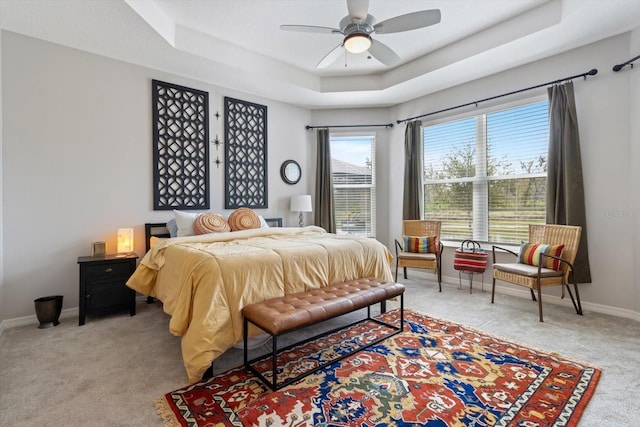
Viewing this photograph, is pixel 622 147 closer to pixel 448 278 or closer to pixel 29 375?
pixel 448 278

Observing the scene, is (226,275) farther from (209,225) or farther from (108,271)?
(108,271)

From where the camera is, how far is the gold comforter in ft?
6.74

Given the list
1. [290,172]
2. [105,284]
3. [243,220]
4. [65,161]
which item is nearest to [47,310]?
[105,284]

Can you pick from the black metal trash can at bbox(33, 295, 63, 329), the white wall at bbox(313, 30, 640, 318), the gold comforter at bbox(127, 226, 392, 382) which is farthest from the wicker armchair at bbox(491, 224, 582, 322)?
the black metal trash can at bbox(33, 295, 63, 329)

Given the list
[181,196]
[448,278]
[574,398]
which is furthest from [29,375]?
[448,278]

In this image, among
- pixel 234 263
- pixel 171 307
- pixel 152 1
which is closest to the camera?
pixel 234 263

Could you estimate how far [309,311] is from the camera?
2.10m

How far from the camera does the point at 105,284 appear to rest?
10.5 feet

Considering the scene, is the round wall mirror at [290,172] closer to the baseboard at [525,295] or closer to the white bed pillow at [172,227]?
the white bed pillow at [172,227]

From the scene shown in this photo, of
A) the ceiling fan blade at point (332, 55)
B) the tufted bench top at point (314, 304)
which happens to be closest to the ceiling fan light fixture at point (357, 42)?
the ceiling fan blade at point (332, 55)

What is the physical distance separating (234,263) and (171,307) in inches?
27.0

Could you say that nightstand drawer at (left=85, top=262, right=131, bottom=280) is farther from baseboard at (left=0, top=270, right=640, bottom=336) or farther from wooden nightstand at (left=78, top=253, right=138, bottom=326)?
baseboard at (left=0, top=270, right=640, bottom=336)

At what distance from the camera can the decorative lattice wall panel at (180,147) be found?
156 inches

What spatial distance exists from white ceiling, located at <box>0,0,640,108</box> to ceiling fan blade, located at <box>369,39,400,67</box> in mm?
492
